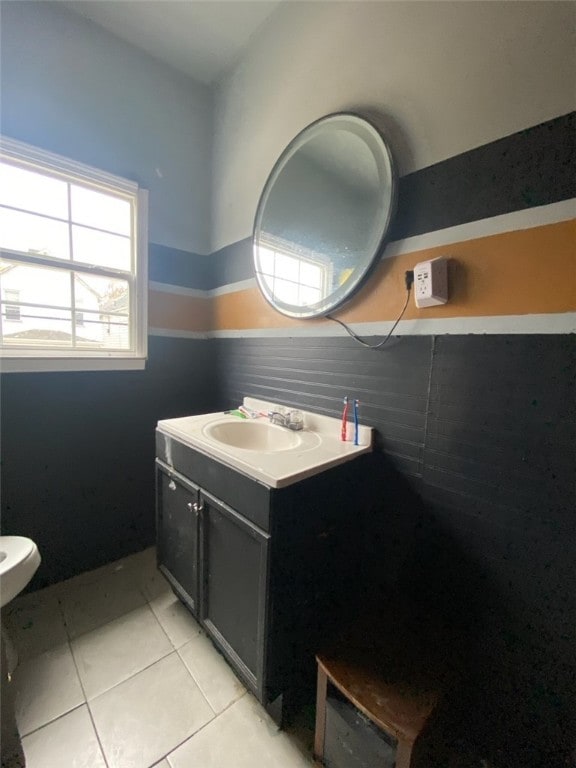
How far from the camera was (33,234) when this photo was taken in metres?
1.41

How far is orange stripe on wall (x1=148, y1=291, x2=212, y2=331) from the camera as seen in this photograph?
5.68 feet

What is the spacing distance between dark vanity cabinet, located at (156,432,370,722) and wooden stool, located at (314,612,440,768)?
0.47ft

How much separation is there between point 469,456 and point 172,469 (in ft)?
3.75

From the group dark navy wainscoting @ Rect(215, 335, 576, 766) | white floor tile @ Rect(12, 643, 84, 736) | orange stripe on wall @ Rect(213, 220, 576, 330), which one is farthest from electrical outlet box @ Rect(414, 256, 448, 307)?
white floor tile @ Rect(12, 643, 84, 736)

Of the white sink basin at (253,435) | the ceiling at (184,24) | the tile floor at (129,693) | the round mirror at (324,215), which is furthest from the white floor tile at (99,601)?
the ceiling at (184,24)

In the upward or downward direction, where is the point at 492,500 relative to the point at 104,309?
downward

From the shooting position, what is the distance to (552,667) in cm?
78

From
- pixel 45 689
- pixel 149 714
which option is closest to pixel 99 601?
pixel 45 689

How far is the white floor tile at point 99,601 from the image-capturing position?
4.35 feet

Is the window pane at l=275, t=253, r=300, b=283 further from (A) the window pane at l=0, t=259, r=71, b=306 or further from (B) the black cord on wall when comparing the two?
(A) the window pane at l=0, t=259, r=71, b=306

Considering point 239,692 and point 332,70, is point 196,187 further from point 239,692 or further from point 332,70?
point 239,692

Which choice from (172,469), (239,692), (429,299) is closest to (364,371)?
(429,299)

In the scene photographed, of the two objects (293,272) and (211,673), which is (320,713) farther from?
(293,272)

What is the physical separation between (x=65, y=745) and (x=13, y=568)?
0.55m
